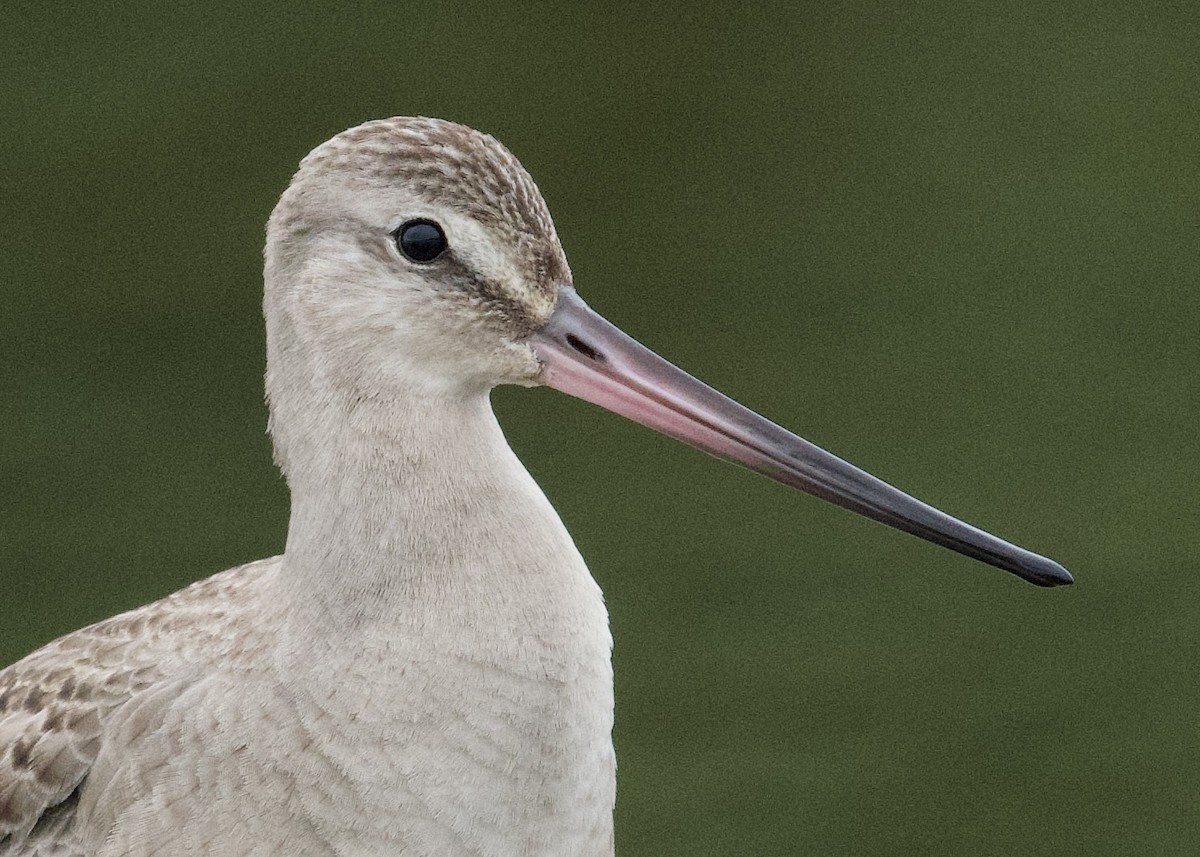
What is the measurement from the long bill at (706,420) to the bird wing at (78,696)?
622 millimetres

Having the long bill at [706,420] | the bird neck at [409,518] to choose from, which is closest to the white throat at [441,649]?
the bird neck at [409,518]

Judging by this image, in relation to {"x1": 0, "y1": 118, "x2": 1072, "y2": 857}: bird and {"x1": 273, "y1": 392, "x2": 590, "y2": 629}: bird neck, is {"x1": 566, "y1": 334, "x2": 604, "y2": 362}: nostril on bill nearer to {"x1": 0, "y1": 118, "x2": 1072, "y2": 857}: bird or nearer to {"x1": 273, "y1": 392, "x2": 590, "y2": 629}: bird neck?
{"x1": 0, "y1": 118, "x2": 1072, "y2": 857}: bird

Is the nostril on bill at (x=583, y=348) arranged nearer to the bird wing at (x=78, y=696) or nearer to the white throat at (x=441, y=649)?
the white throat at (x=441, y=649)

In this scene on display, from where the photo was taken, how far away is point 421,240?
109 inches

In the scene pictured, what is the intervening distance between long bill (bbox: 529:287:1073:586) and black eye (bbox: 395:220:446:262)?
7.4 inches

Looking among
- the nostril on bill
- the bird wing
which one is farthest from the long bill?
the bird wing

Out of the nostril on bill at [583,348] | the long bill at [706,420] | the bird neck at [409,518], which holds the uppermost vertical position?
the nostril on bill at [583,348]

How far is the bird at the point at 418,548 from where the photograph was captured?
109 inches

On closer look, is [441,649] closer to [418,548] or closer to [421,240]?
[418,548]

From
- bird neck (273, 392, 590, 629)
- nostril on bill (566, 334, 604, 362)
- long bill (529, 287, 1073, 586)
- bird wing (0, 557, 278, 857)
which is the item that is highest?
nostril on bill (566, 334, 604, 362)

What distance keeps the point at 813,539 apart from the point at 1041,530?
22.3 inches

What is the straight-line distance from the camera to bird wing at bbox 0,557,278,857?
305cm

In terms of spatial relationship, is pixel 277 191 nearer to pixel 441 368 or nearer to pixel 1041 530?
pixel 1041 530

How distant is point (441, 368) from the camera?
2.83m
